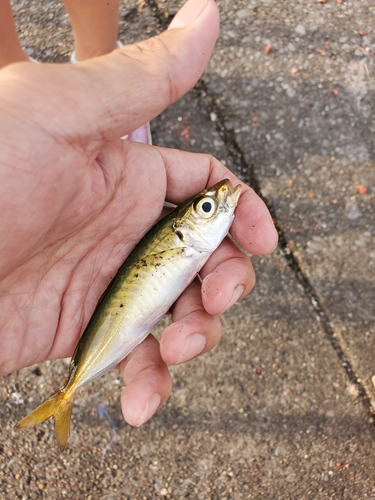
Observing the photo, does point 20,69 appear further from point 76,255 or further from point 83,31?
point 83,31

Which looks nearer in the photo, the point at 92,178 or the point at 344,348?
the point at 92,178

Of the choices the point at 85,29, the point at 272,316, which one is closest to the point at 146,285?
the point at 272,316

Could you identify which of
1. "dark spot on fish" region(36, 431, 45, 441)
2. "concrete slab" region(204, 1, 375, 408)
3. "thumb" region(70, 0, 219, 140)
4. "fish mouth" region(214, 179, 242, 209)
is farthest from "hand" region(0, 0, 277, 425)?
"concrete slab" region(204, 1, 375, 408)

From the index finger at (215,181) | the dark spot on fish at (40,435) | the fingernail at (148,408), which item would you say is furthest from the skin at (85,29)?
the dark spot on fish at (40,435)

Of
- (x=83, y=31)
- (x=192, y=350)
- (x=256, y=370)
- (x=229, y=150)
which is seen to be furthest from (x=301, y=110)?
(x=192, y=350)

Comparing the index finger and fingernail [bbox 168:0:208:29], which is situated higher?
fingernail [bbox 168:0:208:29]

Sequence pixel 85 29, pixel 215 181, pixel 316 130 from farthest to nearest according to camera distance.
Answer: pixel 316 130, pixel 85 29, pixel 215 181

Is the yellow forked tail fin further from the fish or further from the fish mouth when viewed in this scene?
the fish mouth

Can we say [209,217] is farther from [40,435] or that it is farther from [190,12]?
[40,435]
